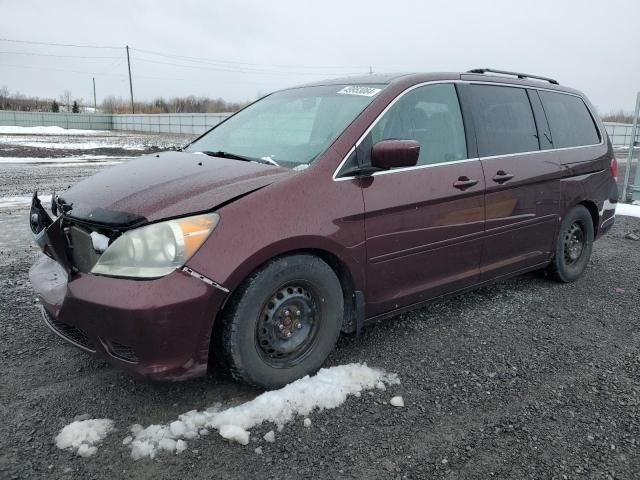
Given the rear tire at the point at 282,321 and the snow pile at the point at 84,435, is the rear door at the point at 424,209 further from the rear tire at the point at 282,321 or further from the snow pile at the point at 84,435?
the snow pile at the point at 84,435

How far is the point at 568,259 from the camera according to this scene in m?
4.80

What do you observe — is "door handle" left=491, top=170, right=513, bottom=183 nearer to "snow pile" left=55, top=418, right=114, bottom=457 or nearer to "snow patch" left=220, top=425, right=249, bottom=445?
"snow patch" left=220, top=425, right=249, bottom=445

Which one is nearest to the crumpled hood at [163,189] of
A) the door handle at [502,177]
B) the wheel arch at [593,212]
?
the door handle at [502,177]

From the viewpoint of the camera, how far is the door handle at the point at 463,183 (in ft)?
11.3

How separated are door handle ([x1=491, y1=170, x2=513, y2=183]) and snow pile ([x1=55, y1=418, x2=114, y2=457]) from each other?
2897 millimetres

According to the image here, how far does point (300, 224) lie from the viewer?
2680mm

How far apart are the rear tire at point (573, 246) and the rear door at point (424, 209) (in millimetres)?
1320

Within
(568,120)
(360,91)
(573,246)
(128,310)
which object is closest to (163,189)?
(128,310)

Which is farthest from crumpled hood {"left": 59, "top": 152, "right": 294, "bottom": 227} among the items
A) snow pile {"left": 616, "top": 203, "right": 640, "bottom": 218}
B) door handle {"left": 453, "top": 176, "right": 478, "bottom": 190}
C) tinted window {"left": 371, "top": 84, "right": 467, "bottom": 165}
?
snow pile {"left": 616, "top": 203, "right": 640, "bottom": 218}

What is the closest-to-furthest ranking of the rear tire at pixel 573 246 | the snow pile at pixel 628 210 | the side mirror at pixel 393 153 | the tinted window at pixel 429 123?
the side mirror at pixel 393 153
the tinted window at pixel 429 123
the rear tire at pixel 573 246
the snow pile at pixel 628 210

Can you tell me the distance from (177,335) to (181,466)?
56 cm

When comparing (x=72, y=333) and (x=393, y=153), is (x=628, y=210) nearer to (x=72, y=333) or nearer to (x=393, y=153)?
(x=393, y=153)

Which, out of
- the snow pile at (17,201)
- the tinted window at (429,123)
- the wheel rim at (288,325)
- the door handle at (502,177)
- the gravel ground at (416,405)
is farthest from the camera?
the snow pile at (17,201)

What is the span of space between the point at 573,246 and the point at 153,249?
400 centimetres
